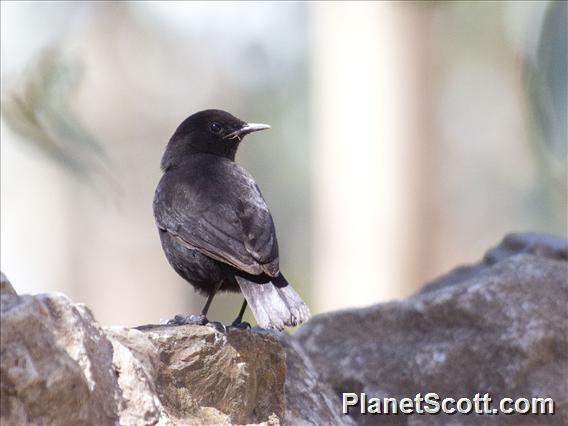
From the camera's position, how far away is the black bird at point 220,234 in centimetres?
461

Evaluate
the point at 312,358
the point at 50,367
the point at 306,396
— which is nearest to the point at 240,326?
the point at 306,396

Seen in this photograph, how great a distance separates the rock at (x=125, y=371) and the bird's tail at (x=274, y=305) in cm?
18

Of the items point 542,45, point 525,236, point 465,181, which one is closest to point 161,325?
point 525,236

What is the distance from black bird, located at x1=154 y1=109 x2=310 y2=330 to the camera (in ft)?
15.1

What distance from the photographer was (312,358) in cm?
592

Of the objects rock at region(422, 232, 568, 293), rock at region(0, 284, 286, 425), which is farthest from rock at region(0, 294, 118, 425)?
rock at region(422, 232, 568, 293)

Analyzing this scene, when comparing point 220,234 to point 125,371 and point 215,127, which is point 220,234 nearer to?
point 125,371

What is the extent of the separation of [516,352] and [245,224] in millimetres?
1765

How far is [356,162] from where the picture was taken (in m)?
10.9

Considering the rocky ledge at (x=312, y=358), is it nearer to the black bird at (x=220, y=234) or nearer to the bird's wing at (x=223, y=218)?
the black bird at (x=220, y=234)

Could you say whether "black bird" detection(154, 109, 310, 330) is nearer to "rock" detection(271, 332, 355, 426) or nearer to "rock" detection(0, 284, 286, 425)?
"rock" detection(0, 284, 286, 425)

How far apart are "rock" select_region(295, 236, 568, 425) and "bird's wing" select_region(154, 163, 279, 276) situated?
1.13 m

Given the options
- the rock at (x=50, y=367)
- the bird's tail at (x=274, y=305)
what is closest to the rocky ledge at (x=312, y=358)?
the rock at (x=50, y=367)

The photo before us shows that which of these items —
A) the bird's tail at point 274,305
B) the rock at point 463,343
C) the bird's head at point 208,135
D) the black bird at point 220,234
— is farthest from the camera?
the bird's head at point 208,135
